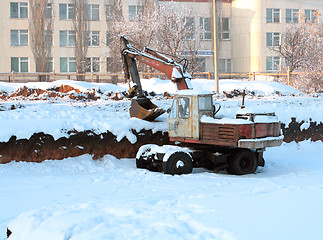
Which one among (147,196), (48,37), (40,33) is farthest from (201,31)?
(147,196)

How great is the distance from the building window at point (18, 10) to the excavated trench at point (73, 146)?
36.8 m

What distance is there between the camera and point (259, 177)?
12.4m

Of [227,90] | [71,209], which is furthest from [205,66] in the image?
[71,209]

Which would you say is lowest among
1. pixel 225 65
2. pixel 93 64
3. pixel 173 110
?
pixel 173 110

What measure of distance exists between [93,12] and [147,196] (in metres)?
41.8

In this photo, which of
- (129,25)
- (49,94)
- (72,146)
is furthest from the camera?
(129,25)

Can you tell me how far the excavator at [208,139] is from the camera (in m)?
12.2

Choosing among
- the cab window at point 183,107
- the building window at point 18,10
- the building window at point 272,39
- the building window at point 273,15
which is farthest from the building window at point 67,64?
the cab window at point 183,107

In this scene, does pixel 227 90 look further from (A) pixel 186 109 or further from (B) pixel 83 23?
(B) pixel 83 23

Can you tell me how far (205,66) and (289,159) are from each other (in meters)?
39.2

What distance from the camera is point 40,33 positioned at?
147ft

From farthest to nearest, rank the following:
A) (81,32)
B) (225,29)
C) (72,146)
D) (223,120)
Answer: (225,29)
(81,32)
(72,146)
(223,120)

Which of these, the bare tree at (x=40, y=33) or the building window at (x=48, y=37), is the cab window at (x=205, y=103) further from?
the building window at (x=48, y=37)

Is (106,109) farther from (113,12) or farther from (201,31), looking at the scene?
(201,31)
